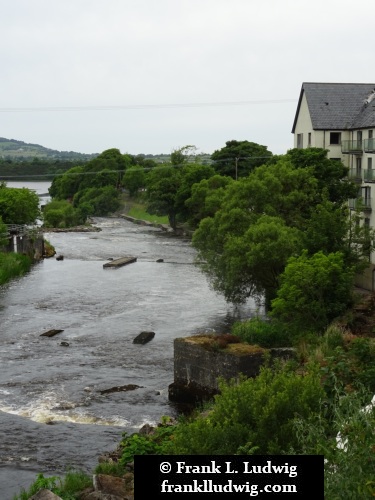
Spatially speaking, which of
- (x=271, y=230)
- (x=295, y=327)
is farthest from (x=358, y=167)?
(x=295, y=327)

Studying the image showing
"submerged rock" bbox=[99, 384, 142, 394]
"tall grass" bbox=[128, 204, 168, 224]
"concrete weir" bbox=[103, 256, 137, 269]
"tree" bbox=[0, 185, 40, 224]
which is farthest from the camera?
"tall grass" bbox=[128, 204, 168, 224]

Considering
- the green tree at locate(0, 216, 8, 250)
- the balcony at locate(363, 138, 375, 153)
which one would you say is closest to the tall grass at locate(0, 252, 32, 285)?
the green tree at locate(0, 216, 8, 250)

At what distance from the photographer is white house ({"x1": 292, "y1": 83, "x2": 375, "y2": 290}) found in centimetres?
6297

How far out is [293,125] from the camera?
77.2 meters

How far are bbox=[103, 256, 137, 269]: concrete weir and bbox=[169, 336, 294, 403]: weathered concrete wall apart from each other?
37.2m

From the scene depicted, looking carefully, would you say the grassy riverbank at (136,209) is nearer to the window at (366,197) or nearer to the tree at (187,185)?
the tree at (187,185)

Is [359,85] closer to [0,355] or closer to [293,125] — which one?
[293,125]

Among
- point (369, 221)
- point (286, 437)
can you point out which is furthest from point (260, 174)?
point (286, 437)

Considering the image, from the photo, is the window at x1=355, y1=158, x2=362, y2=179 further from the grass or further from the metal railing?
the grass

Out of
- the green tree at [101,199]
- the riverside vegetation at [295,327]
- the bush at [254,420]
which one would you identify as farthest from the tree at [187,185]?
the bush at [254,420]

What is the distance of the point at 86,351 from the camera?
42.6 meters

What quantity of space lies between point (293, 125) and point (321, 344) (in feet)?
154

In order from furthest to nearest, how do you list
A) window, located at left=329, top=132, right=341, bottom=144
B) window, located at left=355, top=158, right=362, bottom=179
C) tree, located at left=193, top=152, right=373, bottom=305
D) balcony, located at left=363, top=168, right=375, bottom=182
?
window, located at left=329, top=132, right=341, bottom=144 < window, located at left=355, top=158, right=362, bottom=179 < balcony, located at left=363, top=168, right=375, bottom=182 < tree, located at left=193, top=152, right=373, bottom=305

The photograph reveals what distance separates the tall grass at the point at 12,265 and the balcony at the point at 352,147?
3103 centimetres
